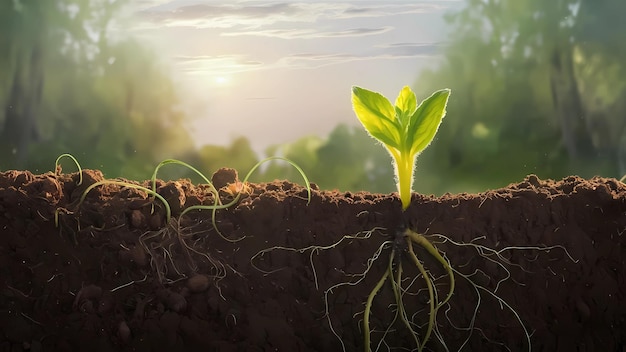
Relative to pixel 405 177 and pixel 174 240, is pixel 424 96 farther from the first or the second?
pixel 174 240

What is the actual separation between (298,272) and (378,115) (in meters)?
0.22

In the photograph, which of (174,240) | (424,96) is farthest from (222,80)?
(174,240)

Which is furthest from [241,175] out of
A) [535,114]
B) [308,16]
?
[535,114]

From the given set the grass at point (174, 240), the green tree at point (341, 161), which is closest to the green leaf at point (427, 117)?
the grass at point (174, 240)

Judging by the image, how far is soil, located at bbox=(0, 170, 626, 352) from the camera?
73 centimetres

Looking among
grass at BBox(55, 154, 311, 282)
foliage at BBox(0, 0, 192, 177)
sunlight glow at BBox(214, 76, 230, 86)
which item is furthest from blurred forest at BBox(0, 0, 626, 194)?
grass at BBox(55, 154, 311, 282)

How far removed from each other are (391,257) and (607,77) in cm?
97

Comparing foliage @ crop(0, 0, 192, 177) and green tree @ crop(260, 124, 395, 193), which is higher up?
foliage @ crop(0, 0, 192, 177)

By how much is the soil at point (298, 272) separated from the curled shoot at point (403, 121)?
2.1 inches

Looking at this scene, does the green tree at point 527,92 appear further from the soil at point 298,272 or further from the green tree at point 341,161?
the soil at point 298,272

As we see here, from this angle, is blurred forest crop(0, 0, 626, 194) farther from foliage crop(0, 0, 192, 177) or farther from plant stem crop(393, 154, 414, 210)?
plant stem crop(393, 154, 414, 210)

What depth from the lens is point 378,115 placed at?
0.76 meters

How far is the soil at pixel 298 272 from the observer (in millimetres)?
728

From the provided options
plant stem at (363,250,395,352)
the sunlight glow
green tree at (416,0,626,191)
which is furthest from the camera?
green tree at (416,0,626,191)
